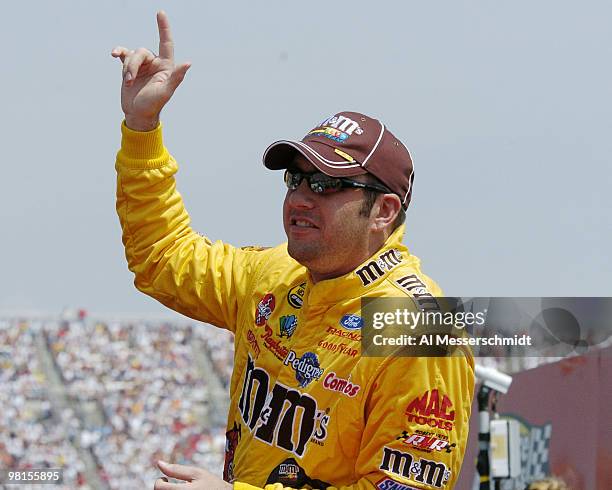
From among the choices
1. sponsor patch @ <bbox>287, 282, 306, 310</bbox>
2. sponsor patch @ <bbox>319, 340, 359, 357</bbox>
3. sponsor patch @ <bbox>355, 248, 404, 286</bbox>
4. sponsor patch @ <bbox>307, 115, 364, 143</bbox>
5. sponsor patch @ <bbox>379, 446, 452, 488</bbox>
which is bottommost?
sponsor patch @ <bbox>379, 446, 452, 488</bbox>

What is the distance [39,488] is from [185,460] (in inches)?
129

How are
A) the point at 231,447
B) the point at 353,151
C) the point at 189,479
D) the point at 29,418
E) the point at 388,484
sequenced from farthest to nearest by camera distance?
the point at 29,418 < the point at 231,447 < the point at 353,151 < the point at 388,484 < the point at 189,479

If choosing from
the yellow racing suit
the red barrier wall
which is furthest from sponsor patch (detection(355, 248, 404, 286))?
the red barrier wall

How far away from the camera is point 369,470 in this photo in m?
2.85

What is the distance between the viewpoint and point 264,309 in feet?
10.9

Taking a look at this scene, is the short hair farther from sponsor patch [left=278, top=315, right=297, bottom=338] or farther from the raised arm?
the raised arm

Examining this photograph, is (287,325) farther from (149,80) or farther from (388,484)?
(149,80)

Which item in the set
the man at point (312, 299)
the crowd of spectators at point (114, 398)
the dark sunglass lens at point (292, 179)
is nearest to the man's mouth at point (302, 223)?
the man at point (312, 299)

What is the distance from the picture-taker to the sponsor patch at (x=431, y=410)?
2.83m

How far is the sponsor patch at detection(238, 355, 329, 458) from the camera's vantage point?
2.99 meters

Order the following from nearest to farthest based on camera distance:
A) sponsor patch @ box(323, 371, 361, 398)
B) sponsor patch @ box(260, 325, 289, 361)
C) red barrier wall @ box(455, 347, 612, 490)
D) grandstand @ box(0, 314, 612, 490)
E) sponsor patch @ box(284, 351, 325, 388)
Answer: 1. sponsor patch @ box(323, 371, 361, 398)
2. sponsor patch @ box(284, 351, 325, 388)
3. sponsor patch @ box(260, 325, 289, 361)
4. red barrier wall @ box(455, 347, 612, 490)
5. grandstand @ box(0, 314, 612, 490)

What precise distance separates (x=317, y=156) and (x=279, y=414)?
770 millimetres

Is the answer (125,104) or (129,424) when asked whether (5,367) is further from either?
(125,104)

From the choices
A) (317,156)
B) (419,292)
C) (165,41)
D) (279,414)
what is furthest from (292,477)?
(165,41)
